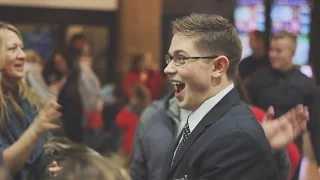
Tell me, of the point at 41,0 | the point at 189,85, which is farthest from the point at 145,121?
Answer: the point at 41,0

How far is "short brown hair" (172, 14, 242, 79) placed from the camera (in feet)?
7.09

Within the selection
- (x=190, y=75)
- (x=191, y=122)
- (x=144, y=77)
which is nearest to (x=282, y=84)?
(x=191, y=122)

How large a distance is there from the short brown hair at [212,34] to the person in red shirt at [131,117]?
11.0ft

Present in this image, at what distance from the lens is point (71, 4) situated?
31.1ft

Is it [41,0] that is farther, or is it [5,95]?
[41,0]

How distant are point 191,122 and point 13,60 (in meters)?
1.23

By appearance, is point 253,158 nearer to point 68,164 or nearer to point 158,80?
point 68,164

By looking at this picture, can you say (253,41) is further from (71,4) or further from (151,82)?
(71,4)

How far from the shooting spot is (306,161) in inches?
231

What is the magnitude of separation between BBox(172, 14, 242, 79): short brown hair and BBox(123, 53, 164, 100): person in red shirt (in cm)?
579

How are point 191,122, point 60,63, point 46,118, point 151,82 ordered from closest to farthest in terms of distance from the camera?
point 191,122 < point 46,118 < point 60,63 < point 151,82

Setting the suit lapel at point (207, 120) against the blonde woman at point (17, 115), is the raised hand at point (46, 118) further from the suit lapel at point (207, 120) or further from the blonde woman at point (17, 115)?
the suit lapel at point (207, 120)

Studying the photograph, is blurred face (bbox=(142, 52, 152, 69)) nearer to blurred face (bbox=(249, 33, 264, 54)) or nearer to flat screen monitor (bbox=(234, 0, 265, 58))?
flat screen monitor (bbox=(234, 0, 265, 58))

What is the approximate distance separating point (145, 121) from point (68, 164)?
70.5 inches
